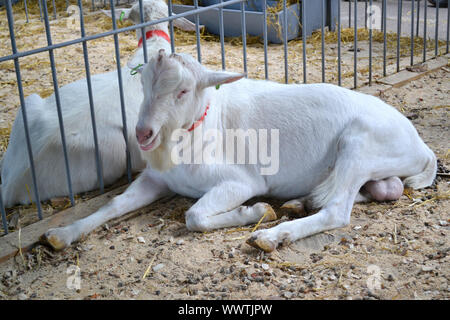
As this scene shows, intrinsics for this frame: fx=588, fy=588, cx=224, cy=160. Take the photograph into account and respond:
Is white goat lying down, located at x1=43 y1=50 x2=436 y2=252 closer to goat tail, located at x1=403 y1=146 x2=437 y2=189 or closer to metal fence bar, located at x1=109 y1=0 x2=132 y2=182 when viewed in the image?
goat tail, located at x1=403 y1=146 x2=437 y2=189

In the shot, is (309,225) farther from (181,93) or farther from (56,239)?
(56,239)

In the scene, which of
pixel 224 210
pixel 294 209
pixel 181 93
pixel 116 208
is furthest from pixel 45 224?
pixel 294 209

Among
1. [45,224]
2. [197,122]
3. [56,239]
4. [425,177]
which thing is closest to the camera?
[56,239]

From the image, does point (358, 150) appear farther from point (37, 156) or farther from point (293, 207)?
point (37, 156)

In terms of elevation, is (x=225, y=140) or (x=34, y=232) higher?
(x=225, y=140)

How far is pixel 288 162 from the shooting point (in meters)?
3.92

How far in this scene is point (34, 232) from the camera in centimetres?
371

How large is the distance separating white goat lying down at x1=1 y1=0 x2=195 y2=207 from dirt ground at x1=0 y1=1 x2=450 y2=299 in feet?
1.76

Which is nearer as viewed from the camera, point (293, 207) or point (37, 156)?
point (293, 207)

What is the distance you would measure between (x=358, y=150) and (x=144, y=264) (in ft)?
4.99

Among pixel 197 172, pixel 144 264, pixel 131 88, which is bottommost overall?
pixel 144 264

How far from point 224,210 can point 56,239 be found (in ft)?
3.42

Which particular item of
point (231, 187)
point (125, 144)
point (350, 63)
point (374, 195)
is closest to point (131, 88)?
point (125, 144)

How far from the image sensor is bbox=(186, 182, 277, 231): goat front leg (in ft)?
11.9
